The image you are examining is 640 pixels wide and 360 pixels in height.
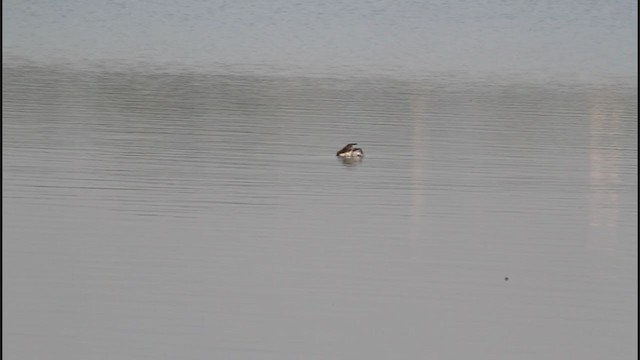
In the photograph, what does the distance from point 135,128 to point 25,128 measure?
1.24m

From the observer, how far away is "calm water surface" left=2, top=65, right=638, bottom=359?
10805 millimetres

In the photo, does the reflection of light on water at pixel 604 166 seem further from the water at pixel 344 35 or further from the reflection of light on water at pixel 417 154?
the water at pixel 344 35

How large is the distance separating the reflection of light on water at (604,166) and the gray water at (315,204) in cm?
5

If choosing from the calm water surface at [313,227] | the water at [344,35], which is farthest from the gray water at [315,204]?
the water at [344,35]

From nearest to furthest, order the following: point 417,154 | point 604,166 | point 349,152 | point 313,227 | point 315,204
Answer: point 313,227
point 315,204
point 349,152
point 604,166
point 417,154

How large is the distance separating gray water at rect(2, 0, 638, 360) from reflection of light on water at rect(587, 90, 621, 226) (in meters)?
0.05

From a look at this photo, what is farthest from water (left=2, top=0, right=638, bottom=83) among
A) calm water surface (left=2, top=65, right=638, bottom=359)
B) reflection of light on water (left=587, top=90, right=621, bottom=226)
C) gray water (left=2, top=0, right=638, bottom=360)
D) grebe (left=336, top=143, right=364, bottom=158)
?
grebe (left=336, top=143, right=364, bottom=158)

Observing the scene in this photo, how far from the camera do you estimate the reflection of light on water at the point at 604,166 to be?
1533cm

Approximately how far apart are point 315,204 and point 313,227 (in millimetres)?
1082

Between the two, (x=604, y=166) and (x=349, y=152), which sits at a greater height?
(x=604, y=166)

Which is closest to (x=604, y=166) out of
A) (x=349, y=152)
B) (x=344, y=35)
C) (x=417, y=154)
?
(x=417, y=154)

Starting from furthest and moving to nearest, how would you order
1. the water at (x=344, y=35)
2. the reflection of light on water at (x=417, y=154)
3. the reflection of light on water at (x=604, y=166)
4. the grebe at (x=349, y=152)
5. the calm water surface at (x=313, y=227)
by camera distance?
1. the water at (x=344, y=35)
2. the grebe at (x=349, y=152)
3. the reflection of light on water at (x=604, y=166)
4. the reflection of light on water at (x=417, y=154)
5. the calm water surface at (x=313, y=227)

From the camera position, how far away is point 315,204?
15.0 m

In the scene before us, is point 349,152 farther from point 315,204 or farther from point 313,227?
point 313,227
